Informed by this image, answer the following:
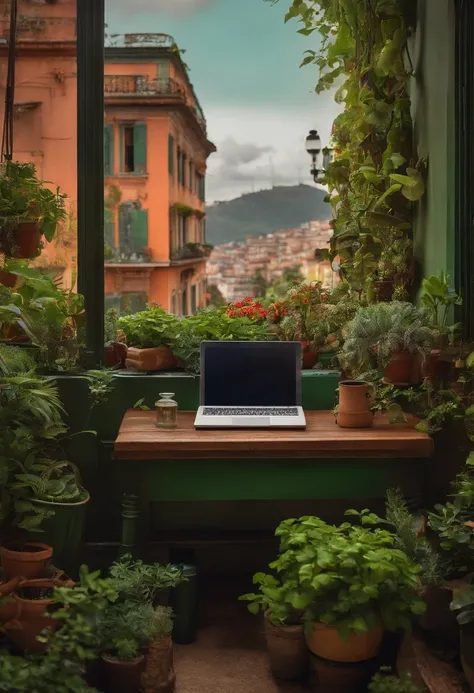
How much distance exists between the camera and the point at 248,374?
147 inches

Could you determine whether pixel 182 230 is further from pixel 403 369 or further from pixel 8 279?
pixel 403 369

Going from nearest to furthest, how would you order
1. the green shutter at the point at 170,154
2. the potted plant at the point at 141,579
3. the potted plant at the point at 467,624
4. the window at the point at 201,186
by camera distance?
the potted plant at the point at 467,624 → the potted plant at the point at 141,579 → the green shutter at the point at 170,154 → the window at the point at 201,186

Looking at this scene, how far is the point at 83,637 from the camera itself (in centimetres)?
302

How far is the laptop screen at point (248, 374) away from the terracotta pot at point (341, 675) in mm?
1094

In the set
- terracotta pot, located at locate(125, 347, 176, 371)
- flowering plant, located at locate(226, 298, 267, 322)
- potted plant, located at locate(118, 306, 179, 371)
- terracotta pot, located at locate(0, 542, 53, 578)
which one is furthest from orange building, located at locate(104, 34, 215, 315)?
terracotta pot, located at locate(0, 542, 53, 578)

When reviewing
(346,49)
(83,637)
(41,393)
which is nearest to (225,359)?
(41,393)

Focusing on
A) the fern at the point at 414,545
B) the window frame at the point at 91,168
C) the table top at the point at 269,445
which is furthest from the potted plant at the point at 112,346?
the fern at the point at 414,545

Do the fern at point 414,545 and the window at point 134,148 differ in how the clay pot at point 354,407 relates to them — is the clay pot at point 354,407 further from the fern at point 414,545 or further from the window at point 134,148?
the window at point 134,148

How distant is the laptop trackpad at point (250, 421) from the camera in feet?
11.8

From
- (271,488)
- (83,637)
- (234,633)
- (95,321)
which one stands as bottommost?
(234,633)

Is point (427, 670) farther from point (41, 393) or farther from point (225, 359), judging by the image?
point (41, 393)

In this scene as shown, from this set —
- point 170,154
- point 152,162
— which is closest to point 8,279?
point 152,162

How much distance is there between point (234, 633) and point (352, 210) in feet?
6.95

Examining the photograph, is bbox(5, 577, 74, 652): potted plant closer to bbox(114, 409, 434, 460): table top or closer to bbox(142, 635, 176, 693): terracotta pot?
bbox(142, 635, 176, 693): terracotta pot
